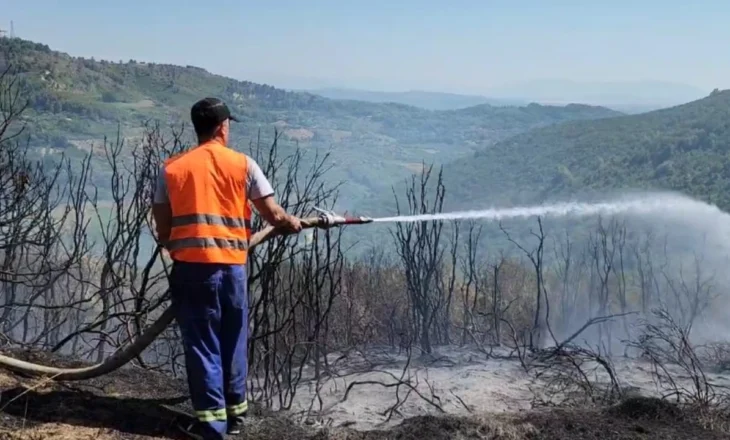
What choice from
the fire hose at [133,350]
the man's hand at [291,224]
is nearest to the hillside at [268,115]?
the fire hose at [133,350]

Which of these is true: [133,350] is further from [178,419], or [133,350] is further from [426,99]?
[426,99]

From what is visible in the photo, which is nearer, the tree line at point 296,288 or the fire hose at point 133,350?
the fire hose at point 133,350

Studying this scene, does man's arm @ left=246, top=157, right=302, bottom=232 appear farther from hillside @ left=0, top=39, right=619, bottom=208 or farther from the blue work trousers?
hillside @ left=0, top=39, right=619, bottom=208

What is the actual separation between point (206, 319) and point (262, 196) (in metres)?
0.87

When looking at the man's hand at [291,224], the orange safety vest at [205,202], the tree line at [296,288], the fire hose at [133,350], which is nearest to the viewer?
the orange safety vest at [205,202]

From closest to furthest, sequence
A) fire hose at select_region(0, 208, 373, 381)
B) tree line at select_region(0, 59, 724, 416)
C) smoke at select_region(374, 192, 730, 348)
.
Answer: fire hose at select_region(0, 208, 373, 381) → tree line at select_region(0, 59, 724, 416) → smoke at select_region(374, 192, 730, 348)

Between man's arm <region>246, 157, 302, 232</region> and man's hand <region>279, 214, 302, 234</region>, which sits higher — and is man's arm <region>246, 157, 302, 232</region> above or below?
above

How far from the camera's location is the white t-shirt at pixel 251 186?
441 cm

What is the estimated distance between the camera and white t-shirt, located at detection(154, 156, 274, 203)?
14.5 feet

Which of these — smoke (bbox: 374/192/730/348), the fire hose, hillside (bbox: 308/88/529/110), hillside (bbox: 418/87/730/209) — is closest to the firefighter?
the fire hose

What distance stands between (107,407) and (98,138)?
113 feet

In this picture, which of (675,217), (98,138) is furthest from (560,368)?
(98,138)

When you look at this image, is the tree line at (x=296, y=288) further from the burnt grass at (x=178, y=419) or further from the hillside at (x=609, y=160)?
the hillside at (x=609, y=160)

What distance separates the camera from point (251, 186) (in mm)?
4496
